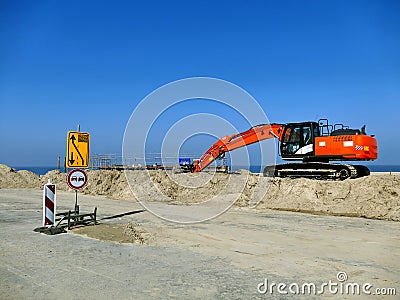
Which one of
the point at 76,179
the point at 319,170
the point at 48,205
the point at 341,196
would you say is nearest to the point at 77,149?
the point at 76,179

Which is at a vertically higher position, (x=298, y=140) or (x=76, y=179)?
(x=298, y=140)

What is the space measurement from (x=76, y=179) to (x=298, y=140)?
40.1 feet

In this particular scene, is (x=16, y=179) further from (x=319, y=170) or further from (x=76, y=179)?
(x=319, y=170)

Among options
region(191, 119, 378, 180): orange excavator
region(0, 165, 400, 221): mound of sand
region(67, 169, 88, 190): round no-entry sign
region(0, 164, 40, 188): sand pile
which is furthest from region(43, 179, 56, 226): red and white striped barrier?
region(0, 164, 40, 188): sand pile

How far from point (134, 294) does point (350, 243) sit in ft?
20.0

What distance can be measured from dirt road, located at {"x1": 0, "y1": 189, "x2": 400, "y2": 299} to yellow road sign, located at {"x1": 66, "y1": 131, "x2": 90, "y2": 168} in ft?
6.58

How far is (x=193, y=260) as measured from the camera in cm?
732

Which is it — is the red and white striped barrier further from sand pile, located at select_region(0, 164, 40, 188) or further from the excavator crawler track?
sand pile, located at select_region(0, 164, 40, 188)

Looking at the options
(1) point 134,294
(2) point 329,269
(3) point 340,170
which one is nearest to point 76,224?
(1) point 134,294

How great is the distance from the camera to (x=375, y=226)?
39.4ft

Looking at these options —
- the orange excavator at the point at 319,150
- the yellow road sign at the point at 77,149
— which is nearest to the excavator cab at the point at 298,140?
the orange excavator at the point at 319,150

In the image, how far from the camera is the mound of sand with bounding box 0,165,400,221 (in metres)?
15.0

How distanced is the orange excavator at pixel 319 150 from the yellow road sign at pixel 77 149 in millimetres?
11563

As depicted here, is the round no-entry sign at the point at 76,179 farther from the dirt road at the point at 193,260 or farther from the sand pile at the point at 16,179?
the sand pile at the point at 16,179
